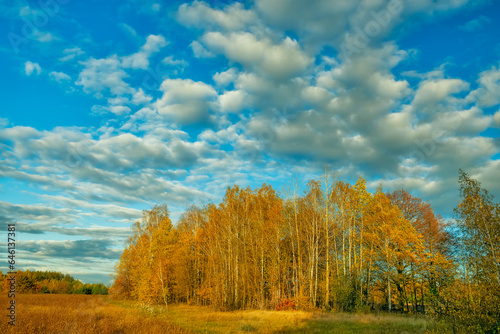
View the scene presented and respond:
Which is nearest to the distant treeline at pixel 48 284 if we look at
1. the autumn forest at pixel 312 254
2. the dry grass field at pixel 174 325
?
the autumn forest at pixel 312 254

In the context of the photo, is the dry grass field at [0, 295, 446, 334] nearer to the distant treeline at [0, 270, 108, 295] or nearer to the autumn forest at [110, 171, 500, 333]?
the autumn forest at [110, 171, 500, 333]

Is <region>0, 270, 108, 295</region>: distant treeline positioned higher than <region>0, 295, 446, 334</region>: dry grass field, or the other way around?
<region>0, 295, 446, 334</region>: dry grass field

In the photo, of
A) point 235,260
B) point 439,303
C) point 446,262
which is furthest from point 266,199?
point 439,303

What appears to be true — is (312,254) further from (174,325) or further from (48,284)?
(48,284)

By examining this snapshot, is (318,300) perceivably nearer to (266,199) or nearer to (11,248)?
(266,199)

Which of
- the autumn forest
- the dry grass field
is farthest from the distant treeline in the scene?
the dry grass field

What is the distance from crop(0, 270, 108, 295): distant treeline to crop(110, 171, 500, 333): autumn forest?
1328 inches

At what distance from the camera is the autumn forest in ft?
99.5

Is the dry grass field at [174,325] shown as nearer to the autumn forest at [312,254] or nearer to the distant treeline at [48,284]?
the autumn forest at [312,254]

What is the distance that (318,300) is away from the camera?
33188 mm

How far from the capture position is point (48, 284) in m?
70.9

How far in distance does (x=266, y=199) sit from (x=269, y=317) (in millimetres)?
19146

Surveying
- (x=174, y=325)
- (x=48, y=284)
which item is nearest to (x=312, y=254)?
(x=174, y=325)

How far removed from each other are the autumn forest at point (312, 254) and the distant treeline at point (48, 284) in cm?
3374
